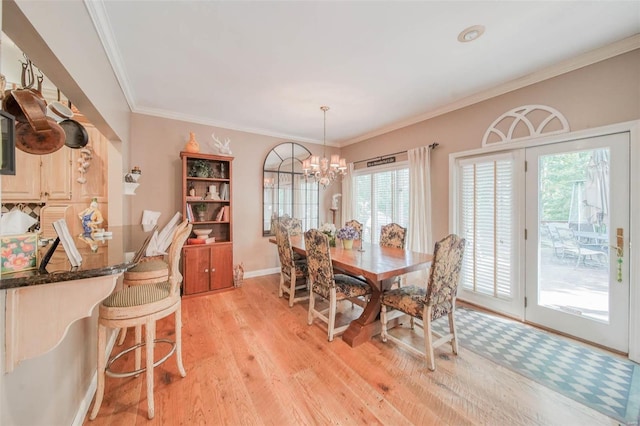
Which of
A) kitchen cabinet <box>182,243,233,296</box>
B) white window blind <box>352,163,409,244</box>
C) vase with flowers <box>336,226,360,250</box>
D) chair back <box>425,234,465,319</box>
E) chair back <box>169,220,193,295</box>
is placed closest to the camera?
chair back <box>169,220,193,295</box>

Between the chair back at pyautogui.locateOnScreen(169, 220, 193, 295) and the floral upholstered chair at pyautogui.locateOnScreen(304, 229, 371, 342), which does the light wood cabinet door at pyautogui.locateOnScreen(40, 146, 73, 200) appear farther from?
the floral upholstered chair at pyautogui.locateOnScreen(304, 229, 371, 342)

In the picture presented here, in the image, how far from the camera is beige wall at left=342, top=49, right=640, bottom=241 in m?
2.16

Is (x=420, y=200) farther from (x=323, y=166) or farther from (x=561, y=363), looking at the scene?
(x=561, y=363)

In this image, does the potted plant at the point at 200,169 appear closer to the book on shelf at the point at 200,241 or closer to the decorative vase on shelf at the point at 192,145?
the decorative vase on shelf at the point at 192,145

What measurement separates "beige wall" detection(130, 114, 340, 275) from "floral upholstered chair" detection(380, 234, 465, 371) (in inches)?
113

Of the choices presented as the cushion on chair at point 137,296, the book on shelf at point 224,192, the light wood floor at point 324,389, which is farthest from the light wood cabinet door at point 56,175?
the cushion on chair at point 137,296

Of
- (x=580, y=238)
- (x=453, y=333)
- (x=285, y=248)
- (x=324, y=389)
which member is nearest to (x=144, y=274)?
(x=285, y=248)

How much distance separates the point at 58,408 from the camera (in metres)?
1.25

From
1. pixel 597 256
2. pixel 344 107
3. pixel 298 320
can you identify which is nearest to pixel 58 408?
pixel 298 320

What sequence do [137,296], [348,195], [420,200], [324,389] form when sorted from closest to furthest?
[137,296] → [324,389] → [420,200] → [348,195]

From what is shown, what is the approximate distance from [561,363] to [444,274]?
1246mm

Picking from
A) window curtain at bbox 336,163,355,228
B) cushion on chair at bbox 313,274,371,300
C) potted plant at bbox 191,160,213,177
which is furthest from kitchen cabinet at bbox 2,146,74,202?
window curtain at bbox 336,163,355,228

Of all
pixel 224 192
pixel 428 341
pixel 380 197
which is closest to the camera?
pixel 428 341

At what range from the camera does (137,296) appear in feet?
5.27
